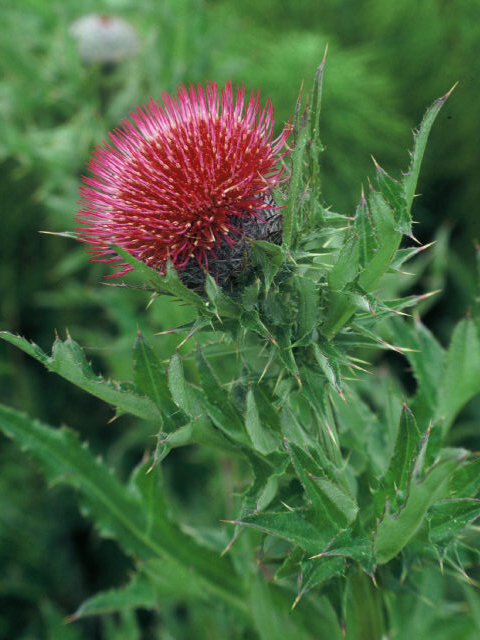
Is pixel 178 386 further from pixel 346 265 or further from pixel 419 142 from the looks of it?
pixel 419 142

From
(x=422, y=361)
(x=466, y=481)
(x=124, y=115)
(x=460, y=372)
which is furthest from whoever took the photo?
(x=124, y=115)

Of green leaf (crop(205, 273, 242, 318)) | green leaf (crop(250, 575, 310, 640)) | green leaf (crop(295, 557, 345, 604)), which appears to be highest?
green leaf (crop(205, 273, 242, 318))

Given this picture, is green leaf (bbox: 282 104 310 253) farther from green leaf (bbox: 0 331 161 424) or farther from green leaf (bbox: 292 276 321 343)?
green leaf (bbox: 0 331 161 424)

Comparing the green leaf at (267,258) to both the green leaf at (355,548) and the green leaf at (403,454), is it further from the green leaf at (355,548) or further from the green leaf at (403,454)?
the green leaf at (355,548)

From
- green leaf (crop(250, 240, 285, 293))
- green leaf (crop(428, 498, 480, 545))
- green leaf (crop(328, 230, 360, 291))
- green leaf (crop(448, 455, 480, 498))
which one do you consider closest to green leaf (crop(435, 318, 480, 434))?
green leaf (crop(448, 455, 480, 498))

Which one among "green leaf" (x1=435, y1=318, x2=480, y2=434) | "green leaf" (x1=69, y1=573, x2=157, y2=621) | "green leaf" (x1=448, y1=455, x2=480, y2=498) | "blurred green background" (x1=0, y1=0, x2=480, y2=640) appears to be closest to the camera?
"green leaf" (x1=448, y1=455, x2=480, y2=498)

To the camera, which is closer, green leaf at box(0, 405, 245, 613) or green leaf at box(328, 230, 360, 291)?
green leaf at box(328, 230, 360, 291)

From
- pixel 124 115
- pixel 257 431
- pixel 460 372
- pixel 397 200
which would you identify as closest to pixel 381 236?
pixel 397 200
